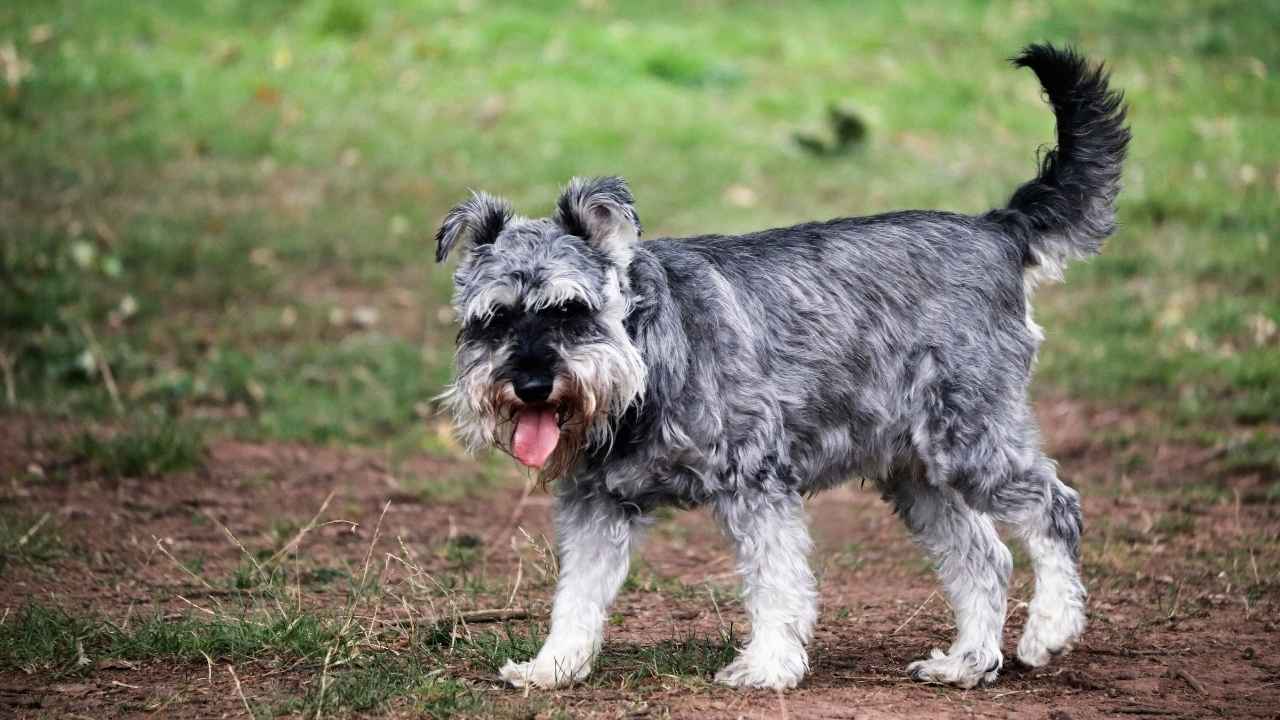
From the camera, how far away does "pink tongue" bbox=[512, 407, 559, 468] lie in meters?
5.48

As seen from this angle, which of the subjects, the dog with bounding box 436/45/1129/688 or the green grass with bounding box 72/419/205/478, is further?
the green grass with bounding box 72/419/205/478

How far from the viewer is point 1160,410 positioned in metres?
10.3

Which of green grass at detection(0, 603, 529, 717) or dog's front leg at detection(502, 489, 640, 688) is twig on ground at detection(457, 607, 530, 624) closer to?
green grass at detection(0, 603, 529, 717)

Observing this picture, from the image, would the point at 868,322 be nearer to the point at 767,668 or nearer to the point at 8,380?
the point at 767,668

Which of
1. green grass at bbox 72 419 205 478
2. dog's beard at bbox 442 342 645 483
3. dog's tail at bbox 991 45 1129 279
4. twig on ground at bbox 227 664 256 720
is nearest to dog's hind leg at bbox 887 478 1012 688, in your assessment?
dog's tail at bbox 991 45 1129 279

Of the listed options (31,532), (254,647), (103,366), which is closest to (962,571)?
(254,647)

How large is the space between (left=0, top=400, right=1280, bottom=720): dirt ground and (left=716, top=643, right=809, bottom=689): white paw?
0.07m

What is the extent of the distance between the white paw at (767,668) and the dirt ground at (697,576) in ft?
0.24

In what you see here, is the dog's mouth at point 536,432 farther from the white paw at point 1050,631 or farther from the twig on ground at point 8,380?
the twig on ground at point 8,380

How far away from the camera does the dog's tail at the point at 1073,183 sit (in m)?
6.64

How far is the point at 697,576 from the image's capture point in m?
7.90

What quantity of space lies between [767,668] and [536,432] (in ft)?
3.91

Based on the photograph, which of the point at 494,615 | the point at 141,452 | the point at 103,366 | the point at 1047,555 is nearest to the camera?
the point at 1047,555

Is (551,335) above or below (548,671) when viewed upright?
above
